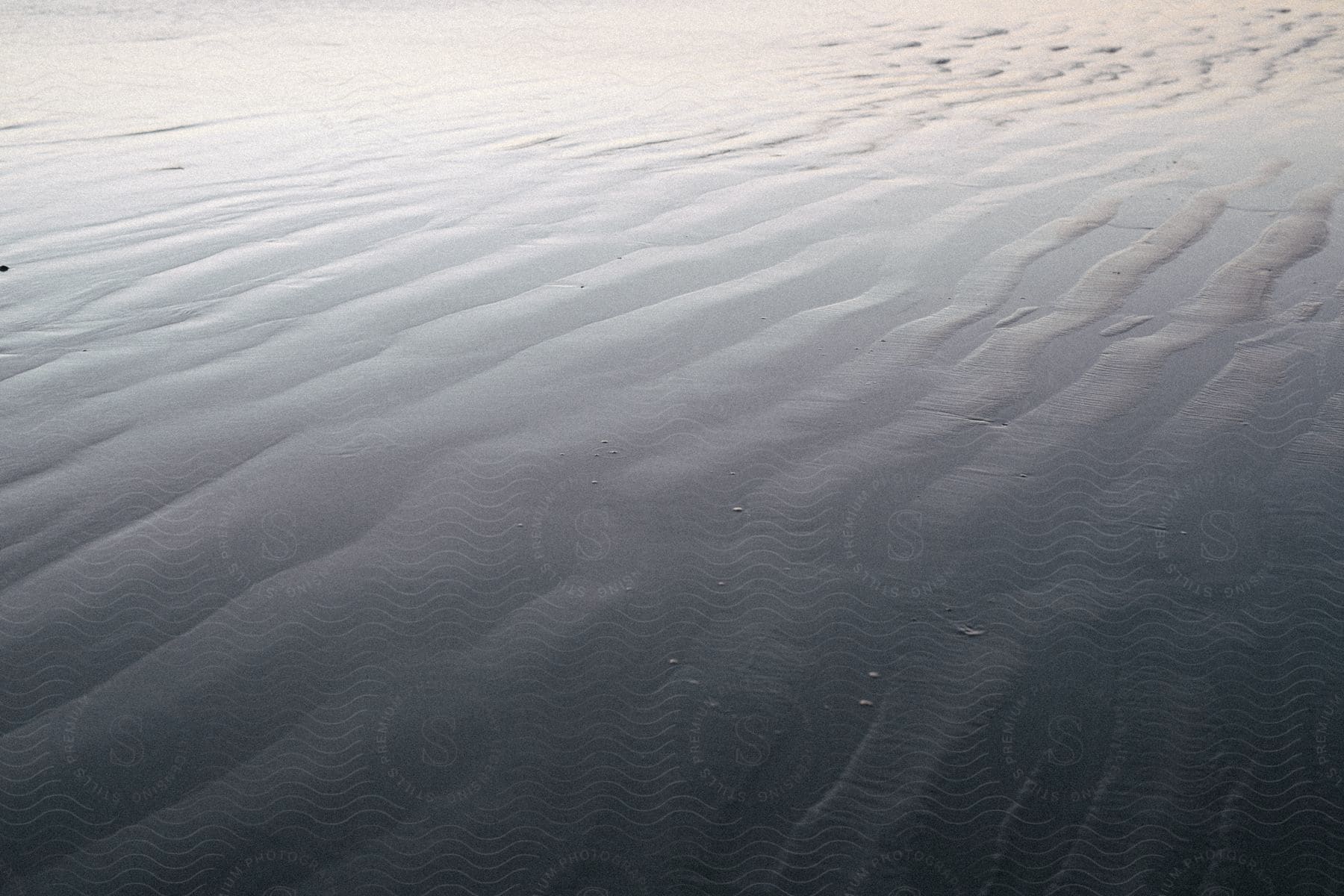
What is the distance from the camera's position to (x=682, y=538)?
4.68 feet

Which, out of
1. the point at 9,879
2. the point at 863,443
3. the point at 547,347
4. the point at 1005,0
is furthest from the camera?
the point at 1005,0

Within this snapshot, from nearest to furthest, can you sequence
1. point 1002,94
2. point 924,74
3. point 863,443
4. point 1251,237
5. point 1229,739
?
point 1229,739 → point 863,443 → point 1251,237 → point 1002,94 → point 924,74

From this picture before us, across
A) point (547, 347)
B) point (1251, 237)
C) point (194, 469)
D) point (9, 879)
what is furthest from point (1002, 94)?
point (9, 879)

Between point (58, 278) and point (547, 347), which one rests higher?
point (58, 278)

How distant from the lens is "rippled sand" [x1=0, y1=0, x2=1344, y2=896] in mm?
1020

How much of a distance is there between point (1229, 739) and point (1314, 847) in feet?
0.43

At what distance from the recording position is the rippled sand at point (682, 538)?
1020 millimetres

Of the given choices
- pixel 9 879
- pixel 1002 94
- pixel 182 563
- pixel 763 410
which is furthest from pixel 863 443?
pixel 1002 94

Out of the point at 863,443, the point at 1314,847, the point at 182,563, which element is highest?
the point at 182,563

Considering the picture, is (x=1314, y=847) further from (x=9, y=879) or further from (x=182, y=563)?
(x=182, y=563)

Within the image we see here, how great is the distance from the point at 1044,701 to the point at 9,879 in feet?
3.37

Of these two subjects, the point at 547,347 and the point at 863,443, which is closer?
the point at 863,443

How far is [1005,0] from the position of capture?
7.86 meters

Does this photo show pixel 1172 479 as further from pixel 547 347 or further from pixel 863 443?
pixel 547 347
